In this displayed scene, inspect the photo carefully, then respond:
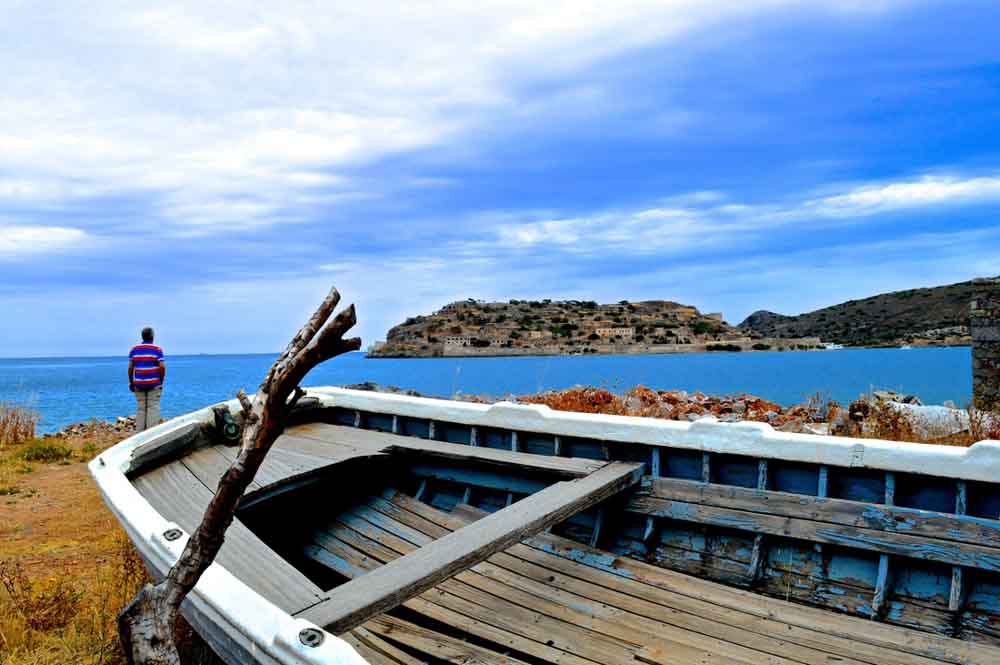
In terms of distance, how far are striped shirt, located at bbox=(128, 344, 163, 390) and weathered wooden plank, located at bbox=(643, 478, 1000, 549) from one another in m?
9.38

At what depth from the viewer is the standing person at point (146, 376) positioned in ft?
39.2

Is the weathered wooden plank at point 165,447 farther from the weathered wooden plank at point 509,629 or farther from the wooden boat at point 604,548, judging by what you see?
the weathered wooden plank at point 509,629

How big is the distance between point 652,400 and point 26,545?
9243 millimetres

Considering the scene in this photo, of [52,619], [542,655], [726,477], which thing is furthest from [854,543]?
[52,619]

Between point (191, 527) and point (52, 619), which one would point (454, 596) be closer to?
point (191, 527)

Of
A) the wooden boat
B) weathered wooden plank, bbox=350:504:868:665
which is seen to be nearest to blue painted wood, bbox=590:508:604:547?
the wooden boat

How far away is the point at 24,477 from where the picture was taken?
1170cm

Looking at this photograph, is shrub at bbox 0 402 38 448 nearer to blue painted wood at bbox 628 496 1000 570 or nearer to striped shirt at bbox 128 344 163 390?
striped shirt at bbox 128 344 163 390

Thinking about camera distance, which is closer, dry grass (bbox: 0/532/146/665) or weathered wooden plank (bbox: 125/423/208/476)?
dry grass (bbox: 0/532/146/665)

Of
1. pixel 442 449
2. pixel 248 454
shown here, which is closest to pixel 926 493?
pixel 442 449

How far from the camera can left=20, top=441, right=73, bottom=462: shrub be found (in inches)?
519

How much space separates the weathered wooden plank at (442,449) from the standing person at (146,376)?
5.51 m

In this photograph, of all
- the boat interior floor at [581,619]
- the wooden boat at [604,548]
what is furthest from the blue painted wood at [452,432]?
the boat interior floor at [581,619]

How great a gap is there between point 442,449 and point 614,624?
240cm
